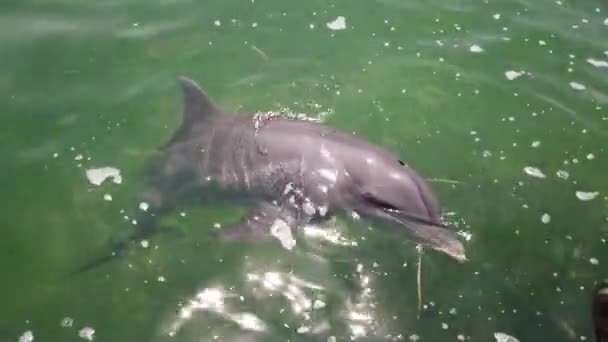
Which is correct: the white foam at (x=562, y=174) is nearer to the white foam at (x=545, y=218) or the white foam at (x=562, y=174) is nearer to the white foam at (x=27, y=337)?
the white foam at (x=545, y=218)

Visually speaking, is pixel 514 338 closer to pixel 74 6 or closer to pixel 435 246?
pixel 435 246

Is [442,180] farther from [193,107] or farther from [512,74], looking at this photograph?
[193,107]

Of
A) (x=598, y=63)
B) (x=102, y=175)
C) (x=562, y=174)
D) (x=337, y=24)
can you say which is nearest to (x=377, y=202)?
(x=562, y=174)

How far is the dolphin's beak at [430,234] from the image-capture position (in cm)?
561

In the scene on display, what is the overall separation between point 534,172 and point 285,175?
276 centimetres

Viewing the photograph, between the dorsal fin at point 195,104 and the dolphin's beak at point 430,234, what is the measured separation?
6.45 ft

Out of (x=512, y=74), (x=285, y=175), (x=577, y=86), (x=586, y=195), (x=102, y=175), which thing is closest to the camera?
(x=285, y=175)

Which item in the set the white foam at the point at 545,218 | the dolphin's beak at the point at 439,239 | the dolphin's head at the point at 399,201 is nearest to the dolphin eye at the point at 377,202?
the dolphin's head at the point at 399,201

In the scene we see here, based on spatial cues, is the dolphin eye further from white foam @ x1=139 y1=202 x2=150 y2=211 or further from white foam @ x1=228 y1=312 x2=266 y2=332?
white foam @ x1=139 y1=202 x2=150 y2=211

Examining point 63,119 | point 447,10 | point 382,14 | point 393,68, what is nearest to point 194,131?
point 63,119

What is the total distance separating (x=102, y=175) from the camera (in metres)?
6.36

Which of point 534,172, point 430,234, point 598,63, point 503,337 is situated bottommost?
point 503,337

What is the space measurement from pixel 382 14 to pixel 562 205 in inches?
139

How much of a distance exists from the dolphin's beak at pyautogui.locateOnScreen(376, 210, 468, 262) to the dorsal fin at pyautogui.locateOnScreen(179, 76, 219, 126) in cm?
197
